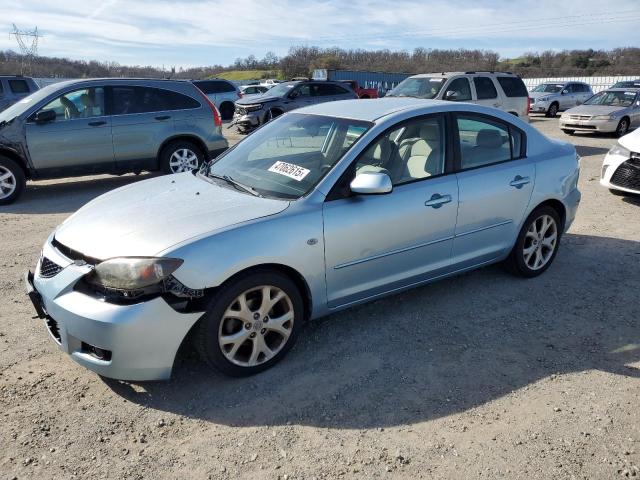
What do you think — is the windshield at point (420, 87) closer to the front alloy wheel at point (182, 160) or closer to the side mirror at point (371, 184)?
the front alloy wheel at point (182, 160)

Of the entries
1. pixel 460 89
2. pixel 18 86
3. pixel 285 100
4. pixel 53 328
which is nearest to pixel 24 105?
pixel 53 328

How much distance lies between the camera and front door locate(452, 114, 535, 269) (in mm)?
4121

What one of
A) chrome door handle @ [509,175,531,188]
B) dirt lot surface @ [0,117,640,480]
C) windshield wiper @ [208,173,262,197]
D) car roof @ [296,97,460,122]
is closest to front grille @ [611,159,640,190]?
dirt lot surface @ [0,117,640,480]

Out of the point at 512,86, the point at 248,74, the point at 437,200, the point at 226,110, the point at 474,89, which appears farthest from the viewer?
the point at 248,74

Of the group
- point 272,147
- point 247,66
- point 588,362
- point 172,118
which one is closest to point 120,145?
point 172,118

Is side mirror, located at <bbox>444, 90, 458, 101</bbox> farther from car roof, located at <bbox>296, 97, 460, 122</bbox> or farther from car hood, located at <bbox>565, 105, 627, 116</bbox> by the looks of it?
car roof, located at <bbox>296, 97, 460, 122</bbox>

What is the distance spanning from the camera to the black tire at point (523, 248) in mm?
4630

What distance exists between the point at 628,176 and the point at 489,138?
4245mm

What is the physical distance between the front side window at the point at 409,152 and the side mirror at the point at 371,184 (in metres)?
0.20

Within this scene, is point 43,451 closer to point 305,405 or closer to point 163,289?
point 163,289

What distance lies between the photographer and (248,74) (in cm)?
8550

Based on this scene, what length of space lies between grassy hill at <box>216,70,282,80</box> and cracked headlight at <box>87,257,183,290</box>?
72802mm

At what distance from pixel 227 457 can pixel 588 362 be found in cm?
248

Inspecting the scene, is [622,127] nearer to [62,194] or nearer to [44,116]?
[62,194]
